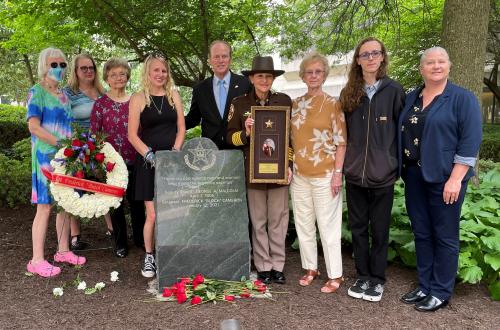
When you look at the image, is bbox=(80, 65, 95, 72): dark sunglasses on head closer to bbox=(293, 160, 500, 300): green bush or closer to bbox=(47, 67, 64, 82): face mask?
bbox=(47, 67, 64, 82): face mask

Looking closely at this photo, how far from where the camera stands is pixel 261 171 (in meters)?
4.41

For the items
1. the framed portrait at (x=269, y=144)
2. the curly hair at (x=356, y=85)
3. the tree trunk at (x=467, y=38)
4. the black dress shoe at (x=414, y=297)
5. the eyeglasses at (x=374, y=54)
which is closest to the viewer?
the eyeglasses at (x=374, y=54)

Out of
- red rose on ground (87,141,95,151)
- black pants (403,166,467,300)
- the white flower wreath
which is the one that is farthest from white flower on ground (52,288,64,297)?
black pants (403,166,467,300)

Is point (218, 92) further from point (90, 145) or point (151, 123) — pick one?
point (90, 145)

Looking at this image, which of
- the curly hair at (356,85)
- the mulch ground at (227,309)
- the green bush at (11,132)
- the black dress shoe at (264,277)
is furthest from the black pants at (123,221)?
the green bush at (11,132)

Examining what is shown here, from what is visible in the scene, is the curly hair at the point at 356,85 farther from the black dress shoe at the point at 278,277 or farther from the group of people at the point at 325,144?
the black dress shoe at the point at 278,277

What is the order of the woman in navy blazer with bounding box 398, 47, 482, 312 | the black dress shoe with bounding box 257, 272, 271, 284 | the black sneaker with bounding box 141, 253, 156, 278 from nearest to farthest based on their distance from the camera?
the woman in navy blazer with bounding box 398, 47, 482, 312, the black dress shoe with bounding box 257, 272, 271, 284, the black sneaker with bounding box 141, 253, 156, 278

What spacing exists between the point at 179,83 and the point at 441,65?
581cm

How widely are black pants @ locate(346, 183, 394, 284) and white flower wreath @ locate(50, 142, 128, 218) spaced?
7.76 ft

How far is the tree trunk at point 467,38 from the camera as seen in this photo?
5.39 metres

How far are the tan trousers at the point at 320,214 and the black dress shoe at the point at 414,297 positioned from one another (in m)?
0.65

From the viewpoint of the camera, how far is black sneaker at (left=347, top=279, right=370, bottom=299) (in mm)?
4312

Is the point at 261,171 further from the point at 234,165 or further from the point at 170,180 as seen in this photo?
the point at 170,180

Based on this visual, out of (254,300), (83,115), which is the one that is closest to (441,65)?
(254,300)
